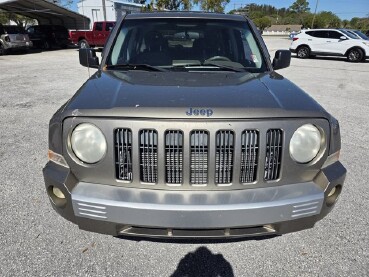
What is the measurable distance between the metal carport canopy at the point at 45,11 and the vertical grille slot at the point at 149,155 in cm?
2050

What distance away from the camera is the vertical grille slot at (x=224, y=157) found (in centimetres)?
197

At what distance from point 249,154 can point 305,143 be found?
406 mm

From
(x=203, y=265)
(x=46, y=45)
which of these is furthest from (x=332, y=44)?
(x=46, y=45)

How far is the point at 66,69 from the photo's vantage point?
44.8 ft

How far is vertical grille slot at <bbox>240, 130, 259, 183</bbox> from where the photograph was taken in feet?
6.53

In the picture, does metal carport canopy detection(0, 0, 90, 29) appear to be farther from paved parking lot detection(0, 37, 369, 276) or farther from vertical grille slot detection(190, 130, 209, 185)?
vertical grille slot detection(190, 130, 209, 185)

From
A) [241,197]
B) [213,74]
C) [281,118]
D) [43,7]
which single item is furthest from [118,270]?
[43,7]

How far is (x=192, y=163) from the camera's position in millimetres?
2006

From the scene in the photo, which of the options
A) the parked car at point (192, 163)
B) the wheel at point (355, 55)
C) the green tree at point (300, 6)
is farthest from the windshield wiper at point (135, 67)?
the green tree at point (300, 6)

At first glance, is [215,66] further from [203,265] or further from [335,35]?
[335,35]

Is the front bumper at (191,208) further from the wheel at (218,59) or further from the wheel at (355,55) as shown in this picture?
the wheel at (355,55)

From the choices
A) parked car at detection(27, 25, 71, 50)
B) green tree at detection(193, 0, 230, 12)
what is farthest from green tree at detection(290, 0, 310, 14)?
parked car at detection(27, 25, 71, 50)

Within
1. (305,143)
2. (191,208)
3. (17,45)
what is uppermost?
(305,143)

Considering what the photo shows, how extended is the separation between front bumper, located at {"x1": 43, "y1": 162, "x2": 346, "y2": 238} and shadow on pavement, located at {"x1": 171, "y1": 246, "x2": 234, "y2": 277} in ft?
1.53
